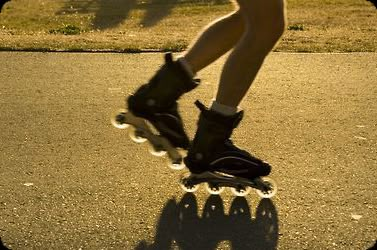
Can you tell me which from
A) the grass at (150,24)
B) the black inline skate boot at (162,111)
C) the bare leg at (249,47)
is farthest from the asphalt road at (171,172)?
the grass at (150,24)

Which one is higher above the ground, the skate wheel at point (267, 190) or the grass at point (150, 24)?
the skate wheel at point (267, 190)

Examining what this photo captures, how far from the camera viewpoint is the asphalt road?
2.60 metres

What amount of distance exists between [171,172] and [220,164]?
472mm

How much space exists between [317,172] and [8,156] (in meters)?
1.86

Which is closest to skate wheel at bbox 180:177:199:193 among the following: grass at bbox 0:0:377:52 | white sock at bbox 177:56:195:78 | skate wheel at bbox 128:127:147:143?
skate wheel at bbox 128:127:147:143

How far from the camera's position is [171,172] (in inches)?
129

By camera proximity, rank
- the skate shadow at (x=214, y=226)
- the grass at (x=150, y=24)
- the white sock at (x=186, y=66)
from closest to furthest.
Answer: the skate shadow at (x=214, y=226)
the white sock at (x=186, y=66)
the grass at (x=150, y=24)

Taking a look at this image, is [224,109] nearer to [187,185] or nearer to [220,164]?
[220,164]

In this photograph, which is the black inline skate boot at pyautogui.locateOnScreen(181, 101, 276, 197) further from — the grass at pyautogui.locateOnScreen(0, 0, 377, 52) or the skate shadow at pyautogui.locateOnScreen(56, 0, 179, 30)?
the skate shadow at pyautogui.locateOnScreen(56, 0, 179, 30)

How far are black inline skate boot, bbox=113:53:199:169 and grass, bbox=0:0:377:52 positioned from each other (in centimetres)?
362

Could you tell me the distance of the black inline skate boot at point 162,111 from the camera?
2.90m

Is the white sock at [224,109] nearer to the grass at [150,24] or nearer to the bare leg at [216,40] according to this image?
the bare leg at [216,40]

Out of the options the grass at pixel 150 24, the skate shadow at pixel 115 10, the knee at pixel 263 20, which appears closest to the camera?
the knee at pixel 263 20

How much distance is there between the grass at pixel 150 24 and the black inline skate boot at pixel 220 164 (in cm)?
385
